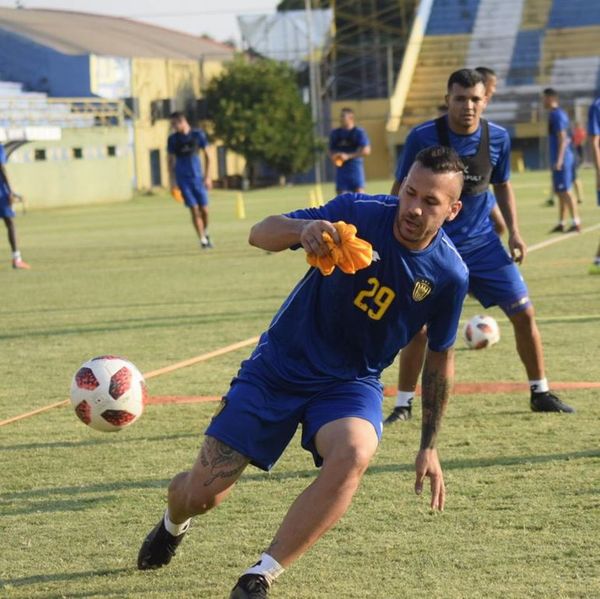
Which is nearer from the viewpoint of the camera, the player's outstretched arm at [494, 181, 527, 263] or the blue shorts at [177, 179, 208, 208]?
the player's outstretched arm at [494, 181, 527, 263]

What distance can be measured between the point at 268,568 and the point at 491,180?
4.13 metres

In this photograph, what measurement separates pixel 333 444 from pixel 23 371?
585 centimetres

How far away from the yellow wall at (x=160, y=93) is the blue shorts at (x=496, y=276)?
40257 mm

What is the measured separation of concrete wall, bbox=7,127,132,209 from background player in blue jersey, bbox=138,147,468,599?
3417 cm

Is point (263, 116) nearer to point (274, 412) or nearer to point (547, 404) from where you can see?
point (547, 404)

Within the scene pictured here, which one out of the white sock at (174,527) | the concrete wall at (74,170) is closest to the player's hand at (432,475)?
the white sock at (174,527)

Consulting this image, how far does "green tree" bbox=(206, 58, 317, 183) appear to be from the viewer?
171 ft

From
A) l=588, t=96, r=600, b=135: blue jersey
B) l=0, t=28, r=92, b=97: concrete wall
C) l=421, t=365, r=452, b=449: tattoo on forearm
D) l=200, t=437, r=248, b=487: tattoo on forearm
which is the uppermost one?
l=0, t=28, r=92, b=97: concrete wall

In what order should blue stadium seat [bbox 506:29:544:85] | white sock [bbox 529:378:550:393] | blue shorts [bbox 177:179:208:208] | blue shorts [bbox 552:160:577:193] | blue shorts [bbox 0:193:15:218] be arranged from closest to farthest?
white sock [bbox 529:378:550:393] < blue shorts [bbox 0:193:15:218] < blue shorts [bbox 177:179:208:208] < blue shorts [bbox 552:160:577:193] < blue stadium seat [bbox 506:29:544:85]

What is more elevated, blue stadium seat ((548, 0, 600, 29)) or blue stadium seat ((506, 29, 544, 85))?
blue stadium seat ((548, 0, 600, 29))

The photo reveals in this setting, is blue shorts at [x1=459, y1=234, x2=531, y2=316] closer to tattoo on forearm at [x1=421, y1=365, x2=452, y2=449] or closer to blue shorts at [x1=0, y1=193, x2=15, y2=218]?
tattoo on forearm at [x1=421, y1=365, x2=452, y2=449]

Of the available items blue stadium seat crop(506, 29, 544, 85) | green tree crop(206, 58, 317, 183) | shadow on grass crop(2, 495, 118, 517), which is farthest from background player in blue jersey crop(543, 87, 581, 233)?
blue stadium seat crop(506, 29, 544, 85)

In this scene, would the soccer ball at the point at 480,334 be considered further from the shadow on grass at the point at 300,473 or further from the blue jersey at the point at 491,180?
the shadow on grass at the point at 300,473

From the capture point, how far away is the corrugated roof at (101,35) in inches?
2008
